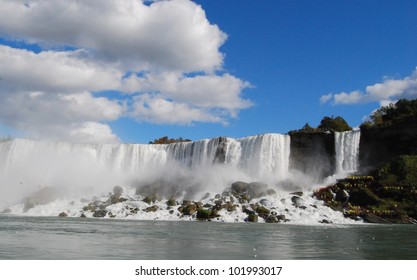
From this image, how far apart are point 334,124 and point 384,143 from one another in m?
20.6

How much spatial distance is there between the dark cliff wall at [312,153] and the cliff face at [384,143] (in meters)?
3.31

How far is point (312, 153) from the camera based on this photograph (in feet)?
164

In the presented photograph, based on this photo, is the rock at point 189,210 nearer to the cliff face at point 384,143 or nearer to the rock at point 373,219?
the rock at point 373,219

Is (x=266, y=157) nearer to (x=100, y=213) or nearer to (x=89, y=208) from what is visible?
(x=100, y=213)

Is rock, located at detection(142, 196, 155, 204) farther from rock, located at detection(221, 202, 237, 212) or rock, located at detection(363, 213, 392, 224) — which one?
rock, located at detection(363, 213, 392, 224)

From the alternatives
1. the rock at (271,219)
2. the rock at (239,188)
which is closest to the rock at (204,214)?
the rock at (271,219)

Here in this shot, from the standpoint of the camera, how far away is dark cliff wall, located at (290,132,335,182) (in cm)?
4862

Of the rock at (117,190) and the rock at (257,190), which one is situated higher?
the rock at (257,190)

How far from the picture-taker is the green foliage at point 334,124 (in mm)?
65894

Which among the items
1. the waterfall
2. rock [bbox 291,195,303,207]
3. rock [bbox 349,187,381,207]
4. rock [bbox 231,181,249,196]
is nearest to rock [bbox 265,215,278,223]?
rock [bbox 291,195,303,207]

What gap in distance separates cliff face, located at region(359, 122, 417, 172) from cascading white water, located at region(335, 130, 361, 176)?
0.47m
